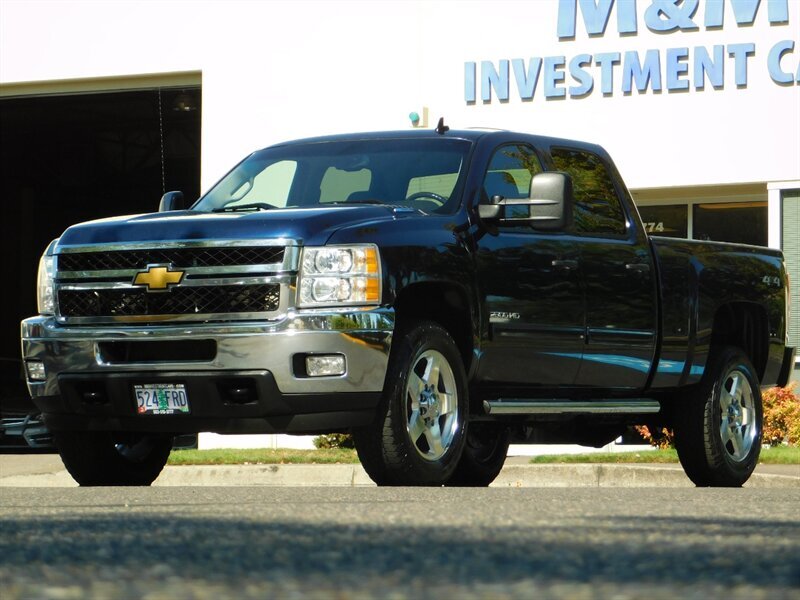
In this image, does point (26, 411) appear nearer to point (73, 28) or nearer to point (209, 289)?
point (73, 28)

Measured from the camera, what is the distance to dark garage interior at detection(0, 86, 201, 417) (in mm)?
30609

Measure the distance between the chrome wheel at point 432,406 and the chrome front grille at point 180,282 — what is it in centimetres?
85

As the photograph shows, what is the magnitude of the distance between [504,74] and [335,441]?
5.30 meters

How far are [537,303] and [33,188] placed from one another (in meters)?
28.5

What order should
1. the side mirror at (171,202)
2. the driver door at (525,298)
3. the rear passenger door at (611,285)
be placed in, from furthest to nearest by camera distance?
the side mirror at (171,202)
the rear passenger door at (611,285)
the driver door at (525,298)

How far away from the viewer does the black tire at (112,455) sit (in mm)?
9086

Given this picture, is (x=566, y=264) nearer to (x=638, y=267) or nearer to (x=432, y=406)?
(x=638, y=267)

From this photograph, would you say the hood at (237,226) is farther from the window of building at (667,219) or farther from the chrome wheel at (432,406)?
the window of building at (667,219)

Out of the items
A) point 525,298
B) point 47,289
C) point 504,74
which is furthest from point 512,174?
point 504,74

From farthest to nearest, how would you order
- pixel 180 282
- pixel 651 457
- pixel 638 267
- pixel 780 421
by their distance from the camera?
1. pixel 780 421
2. pixel 651 457
3. pixel 638 267
4. pixel 180 282

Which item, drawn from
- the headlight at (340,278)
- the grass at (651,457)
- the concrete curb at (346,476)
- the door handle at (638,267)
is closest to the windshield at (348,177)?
the headlight at (340,278)

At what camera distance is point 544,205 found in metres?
9.02

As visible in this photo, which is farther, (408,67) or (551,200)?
(408,67)

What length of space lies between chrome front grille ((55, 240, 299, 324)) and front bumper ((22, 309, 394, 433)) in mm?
114
